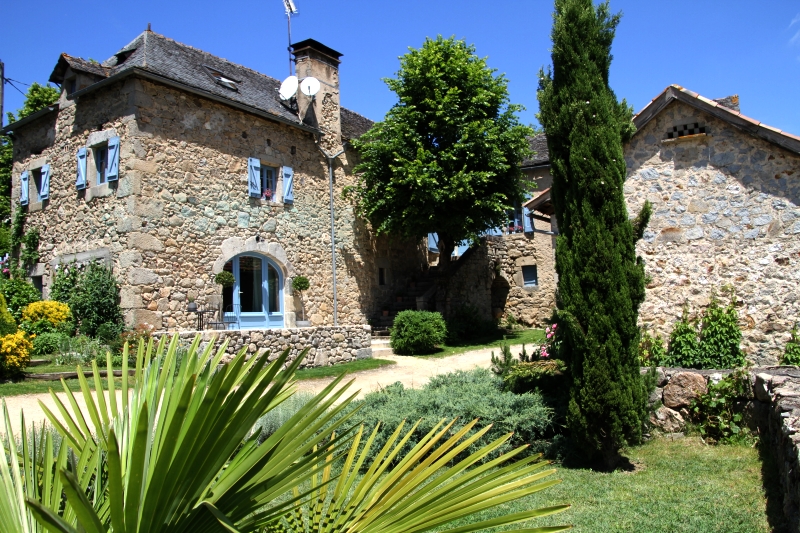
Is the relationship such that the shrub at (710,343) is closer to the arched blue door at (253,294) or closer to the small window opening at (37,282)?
the arched blue door at (253,294)

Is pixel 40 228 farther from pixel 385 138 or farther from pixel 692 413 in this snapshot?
pixel 692 413

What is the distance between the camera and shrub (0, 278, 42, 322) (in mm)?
13781

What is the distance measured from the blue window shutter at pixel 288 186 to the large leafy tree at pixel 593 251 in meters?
10.7

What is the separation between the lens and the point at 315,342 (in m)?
13.5

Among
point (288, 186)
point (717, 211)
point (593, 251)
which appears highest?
point (288, 186)

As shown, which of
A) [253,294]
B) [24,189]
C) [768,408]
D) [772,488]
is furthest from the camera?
[24,189]

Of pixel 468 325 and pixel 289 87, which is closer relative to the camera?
pixel 289 87

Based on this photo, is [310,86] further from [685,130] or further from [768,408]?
[768,408]

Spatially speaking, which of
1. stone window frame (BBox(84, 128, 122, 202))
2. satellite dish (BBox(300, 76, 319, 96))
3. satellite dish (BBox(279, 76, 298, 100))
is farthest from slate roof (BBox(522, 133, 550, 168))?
stone window frame (BBox(84, 128, 122, 202))

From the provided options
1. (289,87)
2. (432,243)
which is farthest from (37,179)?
(432,243)

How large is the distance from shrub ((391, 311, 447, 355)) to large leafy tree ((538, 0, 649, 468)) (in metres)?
8.79

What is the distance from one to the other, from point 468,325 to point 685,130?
9694mm

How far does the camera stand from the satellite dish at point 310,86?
16.5 m

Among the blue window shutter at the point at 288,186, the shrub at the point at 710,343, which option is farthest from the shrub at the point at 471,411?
the blue window shutter at the point at 288,186
